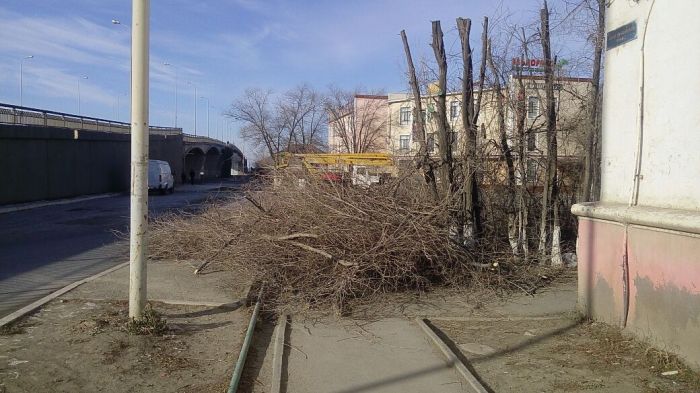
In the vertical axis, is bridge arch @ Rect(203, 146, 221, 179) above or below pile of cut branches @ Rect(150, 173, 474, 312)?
above

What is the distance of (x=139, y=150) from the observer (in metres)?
6.14

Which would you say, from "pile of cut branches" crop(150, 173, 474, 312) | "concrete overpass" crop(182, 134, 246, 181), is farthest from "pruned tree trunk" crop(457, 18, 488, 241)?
"concrete overpass" crop(182, 134, 246, 181)

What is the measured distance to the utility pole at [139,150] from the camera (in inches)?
239

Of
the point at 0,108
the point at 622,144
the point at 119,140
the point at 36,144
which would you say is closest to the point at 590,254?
the point at 622,144

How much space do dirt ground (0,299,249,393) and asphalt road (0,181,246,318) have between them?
1.16m

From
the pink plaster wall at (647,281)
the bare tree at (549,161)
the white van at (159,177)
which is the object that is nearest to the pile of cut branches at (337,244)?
the pink plaster wall at (647,281)

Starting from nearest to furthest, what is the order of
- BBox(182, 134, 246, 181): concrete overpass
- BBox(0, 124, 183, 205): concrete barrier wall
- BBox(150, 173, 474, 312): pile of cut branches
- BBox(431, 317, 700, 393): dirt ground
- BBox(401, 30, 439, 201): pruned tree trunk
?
BBox(431, 317, 700, 393): dirt ground → BBox(150, 173, 474, 312): pile of cut branches → BBox(401, 30, 439, 201): pruned tree trunk → BBox(0, 124, 183, 205): concrete barrier wall → BBox(182, 134, 246, 181): concrete overpass

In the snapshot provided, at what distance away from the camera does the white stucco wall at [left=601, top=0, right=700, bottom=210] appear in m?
5.58

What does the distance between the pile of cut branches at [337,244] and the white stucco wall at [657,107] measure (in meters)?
2.85

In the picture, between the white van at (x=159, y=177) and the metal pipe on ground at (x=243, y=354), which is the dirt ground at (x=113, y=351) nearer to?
the metal pipe on ground at (x=243, y=354)

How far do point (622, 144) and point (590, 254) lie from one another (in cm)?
135

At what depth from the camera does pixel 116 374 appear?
504 centimetres

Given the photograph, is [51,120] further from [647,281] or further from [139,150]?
[647,281]

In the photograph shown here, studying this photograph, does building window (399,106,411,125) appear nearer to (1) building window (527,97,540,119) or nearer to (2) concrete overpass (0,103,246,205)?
(1) building window (527,97,540,119)
